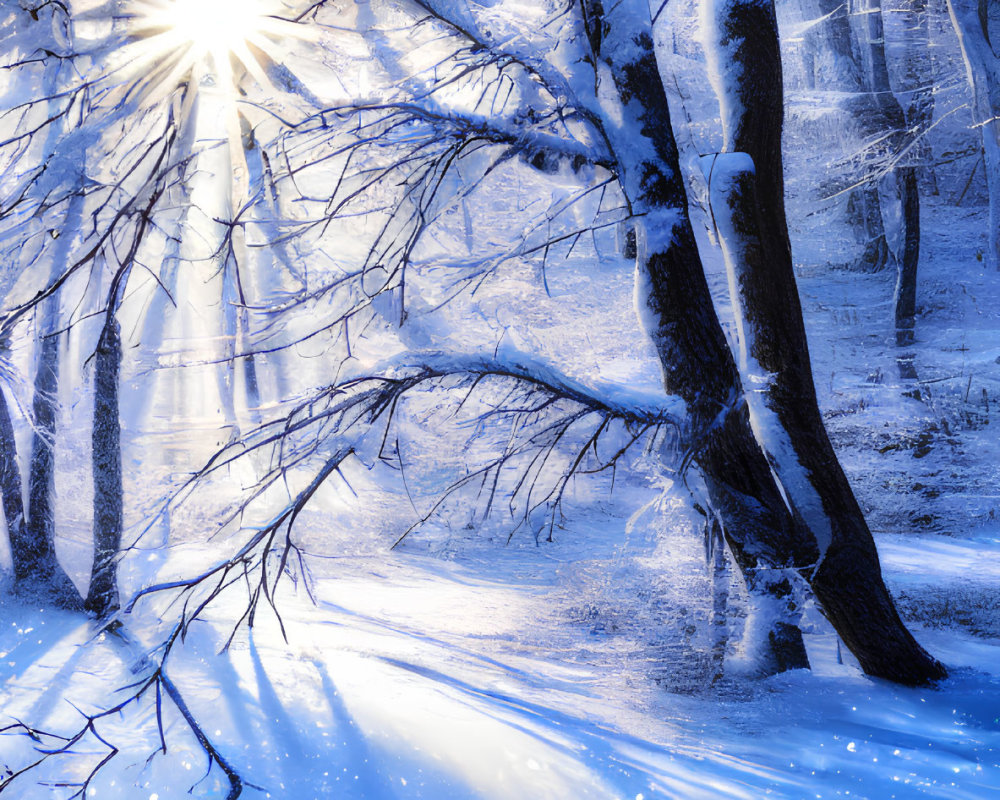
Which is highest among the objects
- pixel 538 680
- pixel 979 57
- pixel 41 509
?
pixel 979 57

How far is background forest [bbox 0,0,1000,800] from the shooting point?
3668 mm

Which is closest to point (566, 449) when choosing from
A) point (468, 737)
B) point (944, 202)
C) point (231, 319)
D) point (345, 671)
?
point (231, 319)

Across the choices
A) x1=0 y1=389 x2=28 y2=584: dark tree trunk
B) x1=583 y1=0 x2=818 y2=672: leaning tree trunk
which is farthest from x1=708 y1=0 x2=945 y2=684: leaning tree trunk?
x1=0 y1=389 x2=28 y2=584: dark tree trunk

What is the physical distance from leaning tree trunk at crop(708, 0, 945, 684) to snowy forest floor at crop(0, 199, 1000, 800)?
696mm

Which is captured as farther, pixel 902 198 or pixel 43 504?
pixel 902 198

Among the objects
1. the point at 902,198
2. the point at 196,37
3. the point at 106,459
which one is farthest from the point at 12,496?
the point at 902,198

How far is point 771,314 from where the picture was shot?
158 inches

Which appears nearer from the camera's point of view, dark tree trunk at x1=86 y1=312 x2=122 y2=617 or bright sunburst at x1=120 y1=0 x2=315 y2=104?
bright sunburst at x1=120 y1=0 x2=315 y2=104

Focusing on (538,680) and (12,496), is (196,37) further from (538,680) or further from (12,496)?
(12,496)

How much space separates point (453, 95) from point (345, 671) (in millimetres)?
3566

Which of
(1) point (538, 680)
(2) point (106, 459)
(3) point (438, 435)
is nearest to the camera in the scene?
(1) point (538, 680)

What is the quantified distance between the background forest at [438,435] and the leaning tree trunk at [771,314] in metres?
0.02

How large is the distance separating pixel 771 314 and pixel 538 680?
288cm

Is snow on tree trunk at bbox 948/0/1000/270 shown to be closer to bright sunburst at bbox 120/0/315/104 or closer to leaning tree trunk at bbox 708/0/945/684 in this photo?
leaning tree trunk at bbox 708/0/945/684
